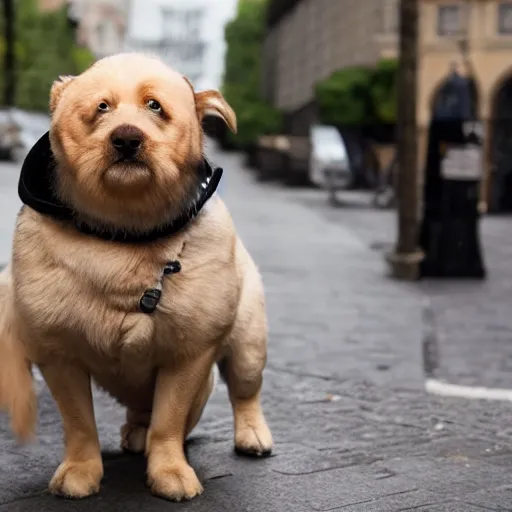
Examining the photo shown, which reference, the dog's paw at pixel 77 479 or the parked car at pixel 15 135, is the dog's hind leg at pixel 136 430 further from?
the parked car at pixel 15 135

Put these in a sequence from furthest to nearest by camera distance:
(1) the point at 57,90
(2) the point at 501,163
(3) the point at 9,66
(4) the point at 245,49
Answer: (4) the point at 245,49
(3) the point at 9,66
(2) the point at 501,163
(1) the point at 57,90

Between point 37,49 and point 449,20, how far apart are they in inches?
1084

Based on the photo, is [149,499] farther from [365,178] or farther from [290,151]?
[290,151]

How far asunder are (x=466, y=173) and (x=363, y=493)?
7.12 meters

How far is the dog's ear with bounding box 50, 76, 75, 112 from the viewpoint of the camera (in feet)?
11.6

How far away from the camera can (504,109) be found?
72.9 ft

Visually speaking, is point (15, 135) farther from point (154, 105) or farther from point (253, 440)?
point (154, 105)

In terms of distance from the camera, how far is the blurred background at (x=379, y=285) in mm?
4113

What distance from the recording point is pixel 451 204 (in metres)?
10.8

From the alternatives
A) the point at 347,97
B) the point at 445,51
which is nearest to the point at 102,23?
the point at 347,97

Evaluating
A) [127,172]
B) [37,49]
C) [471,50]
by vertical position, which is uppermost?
[127,172]

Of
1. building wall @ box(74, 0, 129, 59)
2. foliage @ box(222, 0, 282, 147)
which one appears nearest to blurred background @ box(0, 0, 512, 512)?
foliage @ box(222, 0, 282, 147)

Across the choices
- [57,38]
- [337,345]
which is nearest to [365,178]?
[337,345]

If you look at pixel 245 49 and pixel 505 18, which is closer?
pixel 505 18
